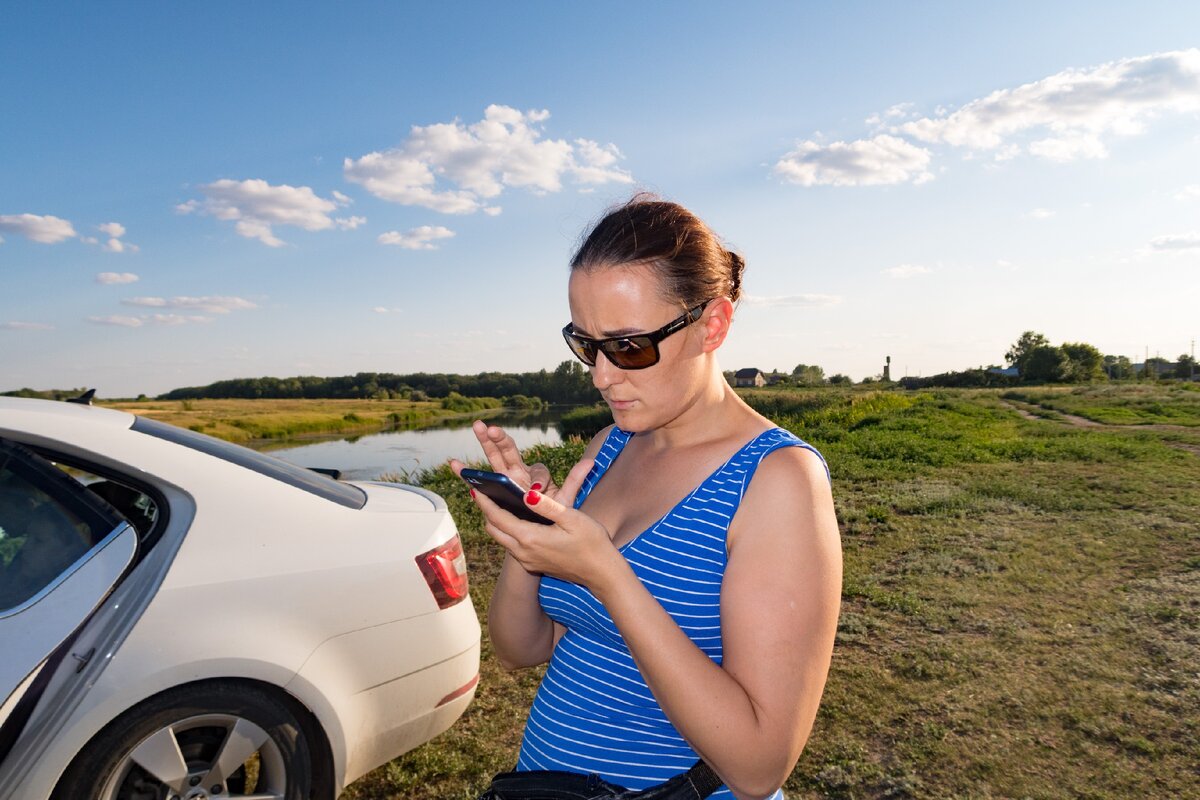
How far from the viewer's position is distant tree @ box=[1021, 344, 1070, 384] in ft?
232

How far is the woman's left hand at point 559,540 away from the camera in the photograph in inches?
48.9

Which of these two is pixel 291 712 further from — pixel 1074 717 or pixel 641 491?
pixel 1074 717

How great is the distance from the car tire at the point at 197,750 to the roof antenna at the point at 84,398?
128cm

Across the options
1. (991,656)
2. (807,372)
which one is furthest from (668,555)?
(807,372)

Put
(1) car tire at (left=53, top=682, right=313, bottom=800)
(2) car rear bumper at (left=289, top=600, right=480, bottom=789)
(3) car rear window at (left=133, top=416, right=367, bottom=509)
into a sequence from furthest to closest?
1. (3) car rear window at (left=133, top=416, right=367, bottom=509)
2. (2) car rear bumper at (left=289, top=600, right=480, bottom=789)
3. (1) car tire at (left=53, top=682, right=313, bottom=800)

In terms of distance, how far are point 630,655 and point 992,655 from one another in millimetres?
4328

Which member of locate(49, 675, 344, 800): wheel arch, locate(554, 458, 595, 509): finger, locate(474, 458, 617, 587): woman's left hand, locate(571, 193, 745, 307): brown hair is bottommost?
locate(49, 675, 344, 800): wheel arch

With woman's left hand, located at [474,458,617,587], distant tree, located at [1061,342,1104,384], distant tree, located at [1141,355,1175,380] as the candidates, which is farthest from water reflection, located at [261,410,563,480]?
distant tree, located at [1141,355,1175,380]

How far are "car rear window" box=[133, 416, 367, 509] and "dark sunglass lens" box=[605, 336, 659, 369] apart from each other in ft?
5.63

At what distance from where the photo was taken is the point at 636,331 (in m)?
1.55

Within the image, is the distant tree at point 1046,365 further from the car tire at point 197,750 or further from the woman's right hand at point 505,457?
the woman's right hand at point 505,457

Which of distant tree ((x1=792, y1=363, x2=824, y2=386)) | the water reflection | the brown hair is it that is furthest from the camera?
distant tree ((x1=792, y1=363, x2=824, y2=386))

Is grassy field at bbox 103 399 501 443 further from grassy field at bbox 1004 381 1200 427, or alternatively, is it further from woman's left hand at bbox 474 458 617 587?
grassy field at bbox 1004 381 1200 427

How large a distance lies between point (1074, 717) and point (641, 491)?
3.71 meters
